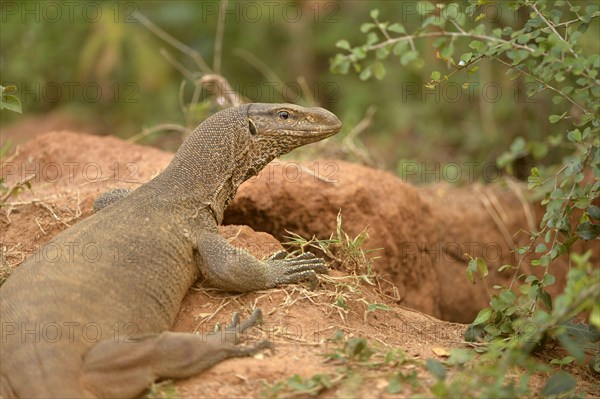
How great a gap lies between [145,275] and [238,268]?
0.65 metres

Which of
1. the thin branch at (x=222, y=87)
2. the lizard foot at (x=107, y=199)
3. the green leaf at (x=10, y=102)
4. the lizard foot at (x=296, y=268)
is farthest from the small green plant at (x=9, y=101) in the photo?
the thin branch at (x=222, y=87)

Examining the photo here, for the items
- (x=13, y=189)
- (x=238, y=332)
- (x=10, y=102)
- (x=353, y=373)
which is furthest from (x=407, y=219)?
(x=10, y=102)

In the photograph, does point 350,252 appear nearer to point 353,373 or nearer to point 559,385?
point 353,373

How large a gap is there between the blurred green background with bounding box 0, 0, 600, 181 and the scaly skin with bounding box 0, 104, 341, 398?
4.76 meters

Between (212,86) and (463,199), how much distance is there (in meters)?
3.25

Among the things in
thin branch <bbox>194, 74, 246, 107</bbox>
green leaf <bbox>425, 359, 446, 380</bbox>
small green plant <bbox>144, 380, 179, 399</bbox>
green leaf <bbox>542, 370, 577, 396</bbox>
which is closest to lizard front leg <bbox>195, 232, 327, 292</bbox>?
small green plant <bbox>144, 380, 179, 399</bbox>

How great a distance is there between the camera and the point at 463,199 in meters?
9.09

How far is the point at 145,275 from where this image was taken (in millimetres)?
4977

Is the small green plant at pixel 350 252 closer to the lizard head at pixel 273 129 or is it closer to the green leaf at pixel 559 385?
the lizard head at pixel 273 129

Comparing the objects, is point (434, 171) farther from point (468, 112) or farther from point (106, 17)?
point (106, 17)

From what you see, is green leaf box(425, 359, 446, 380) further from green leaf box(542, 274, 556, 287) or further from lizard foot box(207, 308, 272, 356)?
green leaf box(542, 274, 556, 287)

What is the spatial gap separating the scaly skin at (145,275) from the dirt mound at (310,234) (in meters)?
0.18

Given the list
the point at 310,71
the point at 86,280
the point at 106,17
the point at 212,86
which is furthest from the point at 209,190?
Answer: the point at 310,71

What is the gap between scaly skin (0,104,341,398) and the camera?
430 cm
